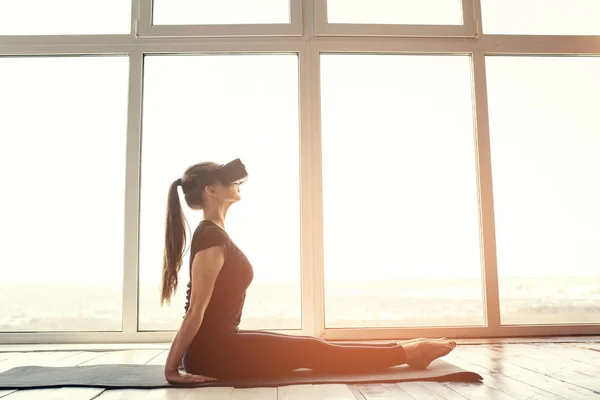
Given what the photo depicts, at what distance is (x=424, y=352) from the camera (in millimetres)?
2260

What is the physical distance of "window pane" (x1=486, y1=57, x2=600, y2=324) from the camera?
11.6 ft

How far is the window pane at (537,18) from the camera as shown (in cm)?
372

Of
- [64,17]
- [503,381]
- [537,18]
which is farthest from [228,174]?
[537,18]

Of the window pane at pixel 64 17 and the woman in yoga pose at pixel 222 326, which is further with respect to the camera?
the window pane at pixel 64 17

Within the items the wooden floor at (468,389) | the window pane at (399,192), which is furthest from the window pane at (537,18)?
the wooden floor at (468,389)

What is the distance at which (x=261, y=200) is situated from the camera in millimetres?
3512

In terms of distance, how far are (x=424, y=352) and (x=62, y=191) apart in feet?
8.13

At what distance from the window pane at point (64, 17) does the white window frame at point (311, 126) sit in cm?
7

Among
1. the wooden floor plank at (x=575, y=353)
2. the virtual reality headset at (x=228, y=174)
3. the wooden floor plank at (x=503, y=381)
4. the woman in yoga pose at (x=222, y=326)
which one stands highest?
the virtual reality headset at (x=228, y=174)

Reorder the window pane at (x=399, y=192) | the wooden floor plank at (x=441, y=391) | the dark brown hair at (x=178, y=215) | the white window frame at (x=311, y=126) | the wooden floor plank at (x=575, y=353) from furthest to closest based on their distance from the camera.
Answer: the window pane at (x=399, y=192) < the white window frame at (x=311, y=126) < the wooden floor plank at (x=575, y=353) < the dark brown hair at (x=178, y=215) < the wooden floor plank at (x=441, y=391)

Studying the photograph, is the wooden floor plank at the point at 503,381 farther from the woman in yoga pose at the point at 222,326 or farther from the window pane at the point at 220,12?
the window pane at the point at 220,12

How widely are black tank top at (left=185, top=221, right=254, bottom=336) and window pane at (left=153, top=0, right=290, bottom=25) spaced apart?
1965mm

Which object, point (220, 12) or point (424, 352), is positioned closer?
point (424, 352)

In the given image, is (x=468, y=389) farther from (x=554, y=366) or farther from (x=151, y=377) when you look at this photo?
(x=151, y=377)
